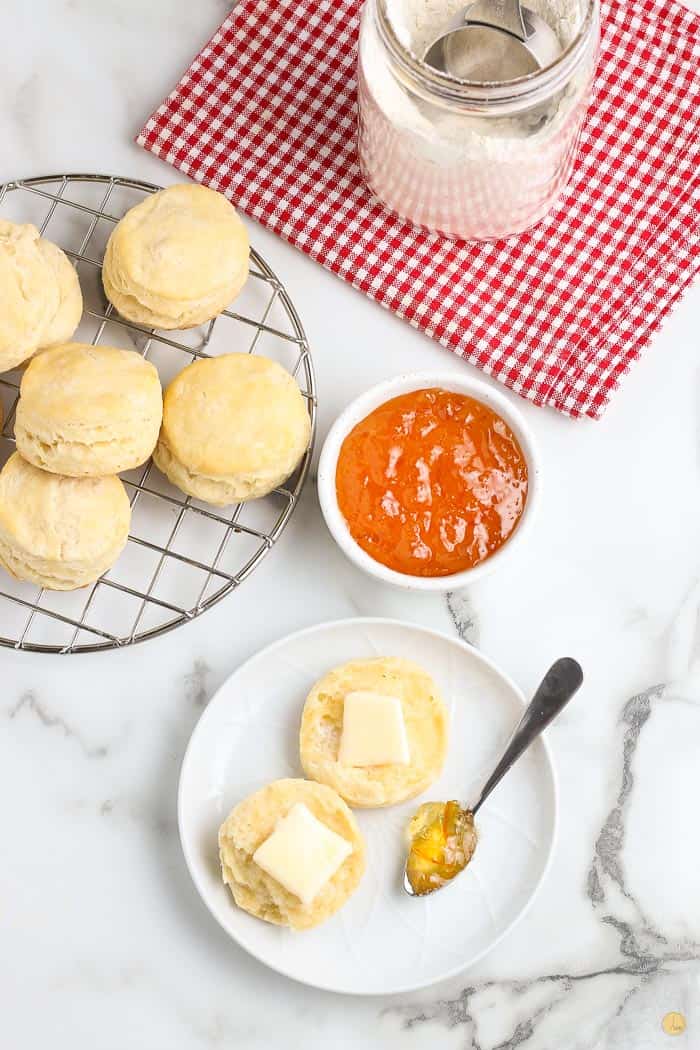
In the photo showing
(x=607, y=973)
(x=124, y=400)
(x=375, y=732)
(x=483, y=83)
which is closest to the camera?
(x=483, y=83)

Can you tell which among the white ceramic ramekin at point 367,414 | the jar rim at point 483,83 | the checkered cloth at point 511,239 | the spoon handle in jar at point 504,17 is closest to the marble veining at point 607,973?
the white ceramic ramekin at point 367,414

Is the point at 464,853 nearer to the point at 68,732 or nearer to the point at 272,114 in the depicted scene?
the point at 68,732

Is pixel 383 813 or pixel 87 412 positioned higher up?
pixel 87 412

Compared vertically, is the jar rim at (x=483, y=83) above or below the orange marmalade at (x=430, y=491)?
above

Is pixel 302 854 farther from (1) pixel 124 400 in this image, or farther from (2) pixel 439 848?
(1) pixel 124 400

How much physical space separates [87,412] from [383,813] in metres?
0.87

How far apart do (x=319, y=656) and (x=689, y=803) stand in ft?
2.42

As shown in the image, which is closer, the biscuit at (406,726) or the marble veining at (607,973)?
the biscuit at (406,726)

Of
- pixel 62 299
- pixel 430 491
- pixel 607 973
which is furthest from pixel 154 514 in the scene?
pixel 607 973

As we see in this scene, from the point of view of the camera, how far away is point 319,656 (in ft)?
7.01

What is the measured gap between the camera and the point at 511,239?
88.9 inches

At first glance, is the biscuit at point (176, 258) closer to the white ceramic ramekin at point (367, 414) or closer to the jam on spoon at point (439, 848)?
the white ceramic ramekin at point (367, 414)

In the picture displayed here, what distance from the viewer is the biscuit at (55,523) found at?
194cm

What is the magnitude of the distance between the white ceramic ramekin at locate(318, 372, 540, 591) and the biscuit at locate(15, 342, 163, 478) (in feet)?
1.02
